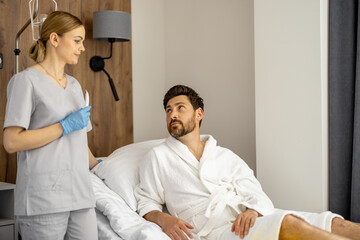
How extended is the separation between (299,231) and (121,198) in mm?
873

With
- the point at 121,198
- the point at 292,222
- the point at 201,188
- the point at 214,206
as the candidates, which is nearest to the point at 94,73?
the point at 121,198

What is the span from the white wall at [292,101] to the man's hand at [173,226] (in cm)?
82

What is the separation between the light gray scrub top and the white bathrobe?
50 cm

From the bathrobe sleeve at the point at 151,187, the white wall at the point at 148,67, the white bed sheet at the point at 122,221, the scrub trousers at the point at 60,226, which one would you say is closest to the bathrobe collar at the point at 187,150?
the bathrobe sleeve at the point at 151,187

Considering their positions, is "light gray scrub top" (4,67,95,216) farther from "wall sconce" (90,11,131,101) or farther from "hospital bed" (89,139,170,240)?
"wall sconce" (90,11,131,101)

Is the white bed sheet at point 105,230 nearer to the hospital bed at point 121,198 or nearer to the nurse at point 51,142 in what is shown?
the hospital bed at point 121,198

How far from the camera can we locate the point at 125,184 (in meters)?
2.07

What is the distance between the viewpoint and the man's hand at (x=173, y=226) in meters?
1.76

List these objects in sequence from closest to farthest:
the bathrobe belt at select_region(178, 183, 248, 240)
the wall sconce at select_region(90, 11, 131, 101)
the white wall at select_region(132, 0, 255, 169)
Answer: the bathrobe belt at select_region(178, 183, 248, 240), the wall sconce at select_region(90, 11, 131, 101), the white wall at select_region(132, 0, 255, 169)

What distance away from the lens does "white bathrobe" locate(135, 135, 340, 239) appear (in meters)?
1.87

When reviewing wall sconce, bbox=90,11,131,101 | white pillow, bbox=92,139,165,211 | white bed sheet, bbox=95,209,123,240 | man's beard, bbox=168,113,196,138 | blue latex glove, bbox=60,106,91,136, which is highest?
wall sconce, bbox=90,11,131,101

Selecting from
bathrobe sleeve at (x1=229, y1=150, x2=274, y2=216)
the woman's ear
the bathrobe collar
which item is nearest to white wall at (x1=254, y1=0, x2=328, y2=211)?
bathrobe sleeve at (x1=229, y1=150, x2=274, y2=216)

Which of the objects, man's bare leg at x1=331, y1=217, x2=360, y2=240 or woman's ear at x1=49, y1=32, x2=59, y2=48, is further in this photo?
man's bare leg at x1=331, y1=217, x2=360, y2=240

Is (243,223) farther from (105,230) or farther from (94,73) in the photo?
(94,73)
